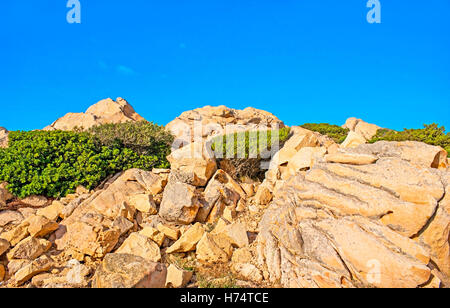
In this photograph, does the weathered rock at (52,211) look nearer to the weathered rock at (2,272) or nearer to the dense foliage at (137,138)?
the weathered rock at (2,272)

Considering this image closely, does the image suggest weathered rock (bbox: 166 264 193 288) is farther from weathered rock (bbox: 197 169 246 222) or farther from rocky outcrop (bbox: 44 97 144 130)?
rocky outcrop (bbox: 44 97 144 130)

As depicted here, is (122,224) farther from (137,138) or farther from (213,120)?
(213,120)

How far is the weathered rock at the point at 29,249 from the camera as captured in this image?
340 inches

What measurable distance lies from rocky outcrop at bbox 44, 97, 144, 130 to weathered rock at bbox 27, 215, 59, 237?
1444 cm

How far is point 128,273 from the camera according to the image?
5.94 meters

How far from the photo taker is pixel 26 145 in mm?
13703

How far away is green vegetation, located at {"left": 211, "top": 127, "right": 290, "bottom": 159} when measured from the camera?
1371 cm

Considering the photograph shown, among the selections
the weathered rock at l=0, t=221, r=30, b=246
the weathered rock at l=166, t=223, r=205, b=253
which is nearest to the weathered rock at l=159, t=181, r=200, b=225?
the weathered rock at l=166, t=223, r=205, b=253

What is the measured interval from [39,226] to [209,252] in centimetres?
567

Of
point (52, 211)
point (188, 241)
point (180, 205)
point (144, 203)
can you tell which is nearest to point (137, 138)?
point (144, 203)

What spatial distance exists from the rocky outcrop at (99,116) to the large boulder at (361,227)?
19029mm

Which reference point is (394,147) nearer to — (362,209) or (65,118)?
(362,209)
